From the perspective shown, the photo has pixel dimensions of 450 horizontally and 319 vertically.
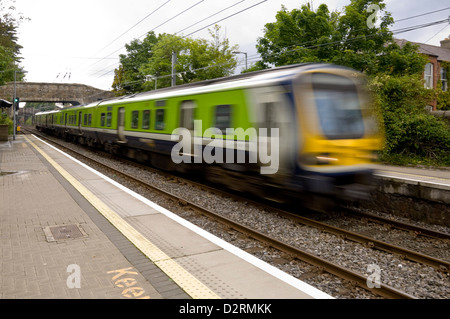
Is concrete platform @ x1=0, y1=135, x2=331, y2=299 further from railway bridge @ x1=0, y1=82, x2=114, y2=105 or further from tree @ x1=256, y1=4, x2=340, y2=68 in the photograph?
railway bridge @ x1=0, y1=82, x2=114, y2=105

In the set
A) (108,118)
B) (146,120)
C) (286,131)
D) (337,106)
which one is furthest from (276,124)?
(108,118)

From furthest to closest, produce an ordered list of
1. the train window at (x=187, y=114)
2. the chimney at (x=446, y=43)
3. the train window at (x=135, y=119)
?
the chimney at (x=446, y=43)
the train window at (x=135, y=119)
the train window at (x=187, y=114)

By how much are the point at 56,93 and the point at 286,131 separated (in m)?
53.7

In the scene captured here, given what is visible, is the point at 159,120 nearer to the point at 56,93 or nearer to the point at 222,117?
the point at 222,117

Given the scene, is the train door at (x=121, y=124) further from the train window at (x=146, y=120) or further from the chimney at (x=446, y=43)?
the chimney at (x=446, y=43)

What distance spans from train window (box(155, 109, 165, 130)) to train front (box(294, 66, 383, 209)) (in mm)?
6366

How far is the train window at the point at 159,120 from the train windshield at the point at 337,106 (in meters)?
6.42

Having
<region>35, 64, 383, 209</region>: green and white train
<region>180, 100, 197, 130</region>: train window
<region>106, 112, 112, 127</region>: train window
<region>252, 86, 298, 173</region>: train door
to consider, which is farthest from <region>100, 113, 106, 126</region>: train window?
<region>252, 86, 298, 173</region>: train door

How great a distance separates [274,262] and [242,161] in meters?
3.47

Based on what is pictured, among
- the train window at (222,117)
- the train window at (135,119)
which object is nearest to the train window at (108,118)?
the train window at (135,119)

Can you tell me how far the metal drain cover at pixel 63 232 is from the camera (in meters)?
5.60

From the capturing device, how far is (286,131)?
284 inches

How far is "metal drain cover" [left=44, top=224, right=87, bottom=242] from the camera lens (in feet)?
18.4
